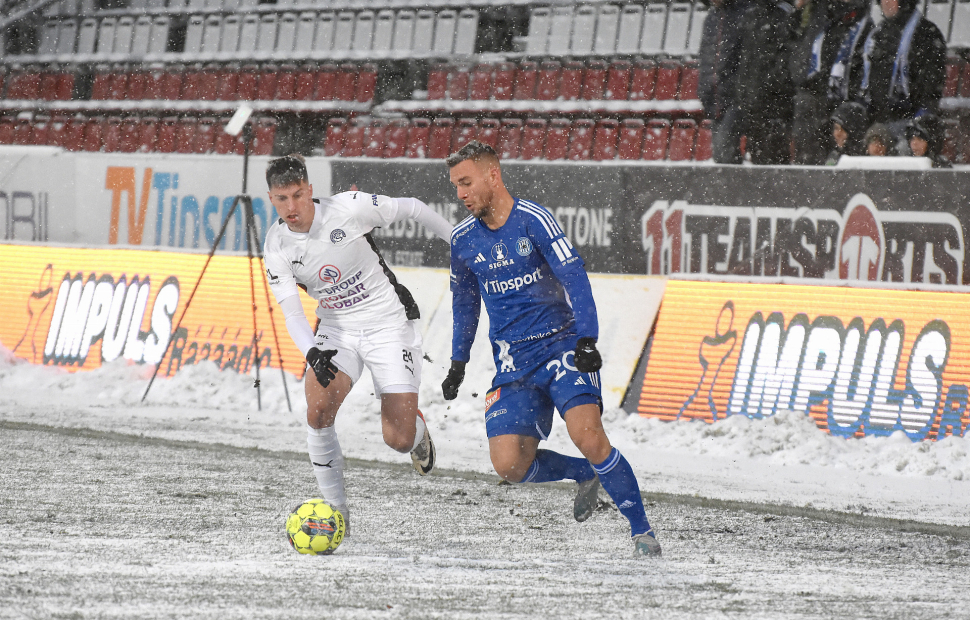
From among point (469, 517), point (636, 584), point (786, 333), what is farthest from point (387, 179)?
point (636, 584)

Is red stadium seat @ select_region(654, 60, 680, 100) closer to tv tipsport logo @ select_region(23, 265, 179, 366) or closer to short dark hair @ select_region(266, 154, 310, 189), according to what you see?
tv tipsport logo @ select_region(23, 265, 179, 366)

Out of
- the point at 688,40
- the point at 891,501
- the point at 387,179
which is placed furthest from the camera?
the point at 688,40

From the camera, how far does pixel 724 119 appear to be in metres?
13.0

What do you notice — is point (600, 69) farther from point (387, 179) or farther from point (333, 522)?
point (333, 522)

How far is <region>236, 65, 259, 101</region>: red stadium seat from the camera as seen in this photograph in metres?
21.2

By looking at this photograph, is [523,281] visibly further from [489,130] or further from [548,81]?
[548,81]

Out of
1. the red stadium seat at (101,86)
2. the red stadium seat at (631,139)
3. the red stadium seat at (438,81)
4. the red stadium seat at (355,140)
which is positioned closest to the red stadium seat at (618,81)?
the red stadium seat at (631,139)

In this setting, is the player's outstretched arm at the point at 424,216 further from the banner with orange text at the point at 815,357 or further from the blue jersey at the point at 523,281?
the banner with orange text at the point at 815,357

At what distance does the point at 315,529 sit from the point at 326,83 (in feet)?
50.2

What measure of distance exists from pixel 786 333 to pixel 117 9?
18.1 meters

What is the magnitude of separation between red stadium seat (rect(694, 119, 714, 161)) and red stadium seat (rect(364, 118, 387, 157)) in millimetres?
4803

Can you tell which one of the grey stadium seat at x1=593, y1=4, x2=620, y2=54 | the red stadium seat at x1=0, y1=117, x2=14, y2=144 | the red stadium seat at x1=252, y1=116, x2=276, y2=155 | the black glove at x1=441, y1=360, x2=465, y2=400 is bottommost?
the red stadium seat at x1=0, y1=117, x2=14, y2=144

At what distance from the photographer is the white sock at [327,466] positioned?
694 cm

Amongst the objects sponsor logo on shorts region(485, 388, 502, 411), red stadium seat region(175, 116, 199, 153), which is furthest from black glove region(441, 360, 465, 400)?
red stadium seat region(175, 116, 199, 153)
